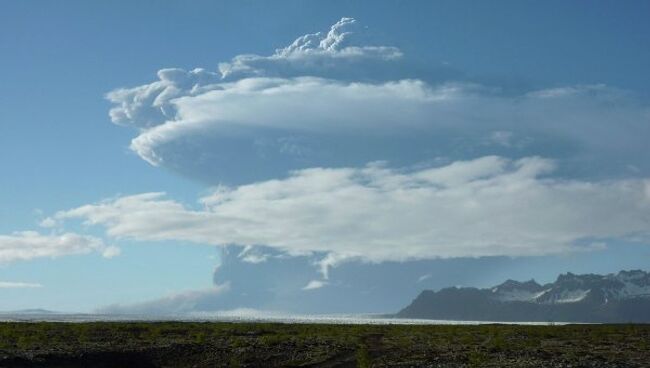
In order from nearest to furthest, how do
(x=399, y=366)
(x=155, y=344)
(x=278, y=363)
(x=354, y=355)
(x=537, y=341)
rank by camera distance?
1. (x=399, y=366)
2. (x=278, y=363)
3. (x=354, y=355)
4. (x=155, y=344)
5. (x=537, y=341)

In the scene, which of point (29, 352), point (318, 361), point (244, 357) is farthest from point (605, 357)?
point (29, 352)

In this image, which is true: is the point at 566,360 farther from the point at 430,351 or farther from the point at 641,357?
the point at 430,351

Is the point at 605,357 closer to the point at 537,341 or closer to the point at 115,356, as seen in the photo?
the point at 537,341

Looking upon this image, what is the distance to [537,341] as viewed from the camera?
8350 centimetres

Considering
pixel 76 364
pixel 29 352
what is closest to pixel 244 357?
pixel 76 364

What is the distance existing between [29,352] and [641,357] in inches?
2169

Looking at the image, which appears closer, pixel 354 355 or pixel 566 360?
pixel 566 360

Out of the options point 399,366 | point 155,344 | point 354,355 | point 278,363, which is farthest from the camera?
point 155,344

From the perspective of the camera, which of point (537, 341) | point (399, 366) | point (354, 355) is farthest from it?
point (537, 341)

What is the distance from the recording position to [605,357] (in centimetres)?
6334

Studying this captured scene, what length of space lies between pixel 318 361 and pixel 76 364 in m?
20.4

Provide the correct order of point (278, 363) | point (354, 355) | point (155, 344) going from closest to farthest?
point (278, 363) < point (354, 355) < point (155, 344)

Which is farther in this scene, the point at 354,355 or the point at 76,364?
the point at 354,355

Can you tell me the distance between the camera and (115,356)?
206 ft
